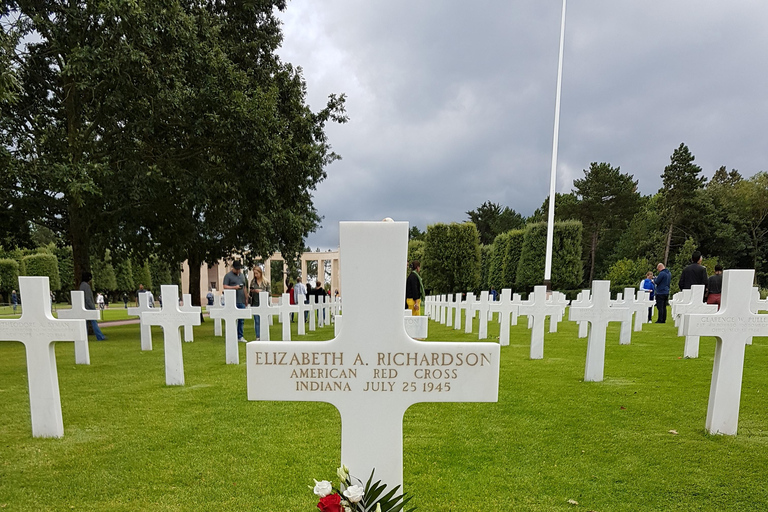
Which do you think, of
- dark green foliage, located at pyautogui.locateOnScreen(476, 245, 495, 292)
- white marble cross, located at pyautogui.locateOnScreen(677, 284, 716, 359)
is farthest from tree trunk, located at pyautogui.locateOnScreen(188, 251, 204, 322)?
dark green foliage, located at pyautogui.locateOnScreen(476, 245, 495, 292)

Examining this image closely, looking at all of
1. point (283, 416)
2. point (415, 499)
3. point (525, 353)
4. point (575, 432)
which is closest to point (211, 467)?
point (283, 416)

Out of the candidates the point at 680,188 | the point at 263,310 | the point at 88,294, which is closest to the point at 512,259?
the point at 680,188

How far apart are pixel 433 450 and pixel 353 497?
1.68 meters

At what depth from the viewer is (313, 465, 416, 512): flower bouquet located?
1.71 m

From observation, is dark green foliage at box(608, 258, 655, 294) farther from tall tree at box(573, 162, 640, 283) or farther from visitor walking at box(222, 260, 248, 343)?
visitor walking at box(222, 260, 248, 343)

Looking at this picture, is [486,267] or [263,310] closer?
[263,310]

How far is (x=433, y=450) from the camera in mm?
3316

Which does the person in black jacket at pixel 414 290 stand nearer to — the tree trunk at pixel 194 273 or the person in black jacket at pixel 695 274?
the person in black jacket at pixel 695 274

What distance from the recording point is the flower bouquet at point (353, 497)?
5.59 ft

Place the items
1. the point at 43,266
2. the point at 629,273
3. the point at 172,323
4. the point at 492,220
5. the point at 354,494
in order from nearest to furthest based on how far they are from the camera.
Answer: the point at 354,494, the point at 172,323, the point at 629,273, the point at 43,266, the point at 492,220

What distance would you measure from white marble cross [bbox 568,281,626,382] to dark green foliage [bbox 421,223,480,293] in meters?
28.1

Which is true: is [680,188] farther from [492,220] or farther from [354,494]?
[354,494]

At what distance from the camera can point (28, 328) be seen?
12.3ft

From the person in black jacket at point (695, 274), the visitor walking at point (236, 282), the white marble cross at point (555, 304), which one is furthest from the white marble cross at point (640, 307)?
the visitor walking at point (236, 282)
